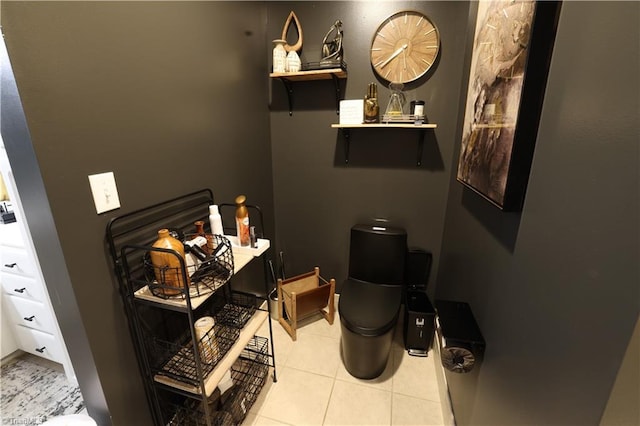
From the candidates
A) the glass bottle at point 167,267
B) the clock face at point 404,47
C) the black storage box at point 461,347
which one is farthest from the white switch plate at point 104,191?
the clock face at point 404,47

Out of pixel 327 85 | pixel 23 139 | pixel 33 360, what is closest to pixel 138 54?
pixel 23 139

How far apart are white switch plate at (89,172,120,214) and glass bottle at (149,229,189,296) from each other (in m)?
0.19

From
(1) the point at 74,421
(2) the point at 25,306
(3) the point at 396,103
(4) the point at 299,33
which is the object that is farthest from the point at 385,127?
(2) the point at 25,306

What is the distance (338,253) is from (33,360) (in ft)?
7.18

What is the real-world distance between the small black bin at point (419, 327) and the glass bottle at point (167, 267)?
4.74ft

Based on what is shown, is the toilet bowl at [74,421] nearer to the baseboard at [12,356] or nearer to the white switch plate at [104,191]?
the white switch plate at [104,191]

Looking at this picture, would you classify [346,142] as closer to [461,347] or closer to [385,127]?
[385,127]

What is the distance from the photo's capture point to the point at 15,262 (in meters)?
1.54

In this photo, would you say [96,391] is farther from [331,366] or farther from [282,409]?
[331,366]

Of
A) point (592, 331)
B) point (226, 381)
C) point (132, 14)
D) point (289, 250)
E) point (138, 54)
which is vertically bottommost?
point (226, 381)

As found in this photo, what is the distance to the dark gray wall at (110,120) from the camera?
0.77m

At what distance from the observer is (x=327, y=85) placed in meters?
1.94

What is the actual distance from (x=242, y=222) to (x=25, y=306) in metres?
1.50

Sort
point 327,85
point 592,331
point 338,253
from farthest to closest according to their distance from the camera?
point 338,253 → point 327,85 → point 592,331
